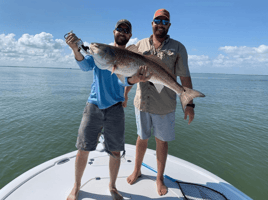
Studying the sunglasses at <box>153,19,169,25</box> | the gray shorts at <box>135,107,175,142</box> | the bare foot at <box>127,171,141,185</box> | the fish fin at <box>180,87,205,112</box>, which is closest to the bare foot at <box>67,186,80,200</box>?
the bare foot at <box>127,171,141,185</box>

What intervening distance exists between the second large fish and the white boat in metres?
1.82

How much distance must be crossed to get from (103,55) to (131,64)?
46 cm

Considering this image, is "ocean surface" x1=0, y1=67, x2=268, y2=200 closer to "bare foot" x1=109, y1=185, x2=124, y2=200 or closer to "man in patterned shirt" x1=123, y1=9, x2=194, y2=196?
"man in patterned shirt" x1=123, y1=9, x2=194, y2=196

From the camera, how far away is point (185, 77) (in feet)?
9.32

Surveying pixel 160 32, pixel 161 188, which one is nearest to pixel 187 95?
pixel 160 32

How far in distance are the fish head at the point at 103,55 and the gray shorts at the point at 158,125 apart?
49.6 inches

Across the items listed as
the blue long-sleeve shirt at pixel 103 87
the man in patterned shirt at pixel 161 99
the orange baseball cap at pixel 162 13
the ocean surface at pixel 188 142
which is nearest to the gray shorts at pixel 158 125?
the man in patterned shirt at pixel 161 99

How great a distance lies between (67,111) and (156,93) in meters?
13.0

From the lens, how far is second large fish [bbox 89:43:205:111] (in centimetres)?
225

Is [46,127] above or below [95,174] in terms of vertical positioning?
→ below

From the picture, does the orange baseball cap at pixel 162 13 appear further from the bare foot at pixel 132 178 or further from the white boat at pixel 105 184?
the white boat at pixel 105 184

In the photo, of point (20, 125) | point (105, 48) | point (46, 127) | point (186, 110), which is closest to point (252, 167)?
point (186, 110)

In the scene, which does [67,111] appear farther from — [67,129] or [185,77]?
[185,77]

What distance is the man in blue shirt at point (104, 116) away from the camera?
2.58m
